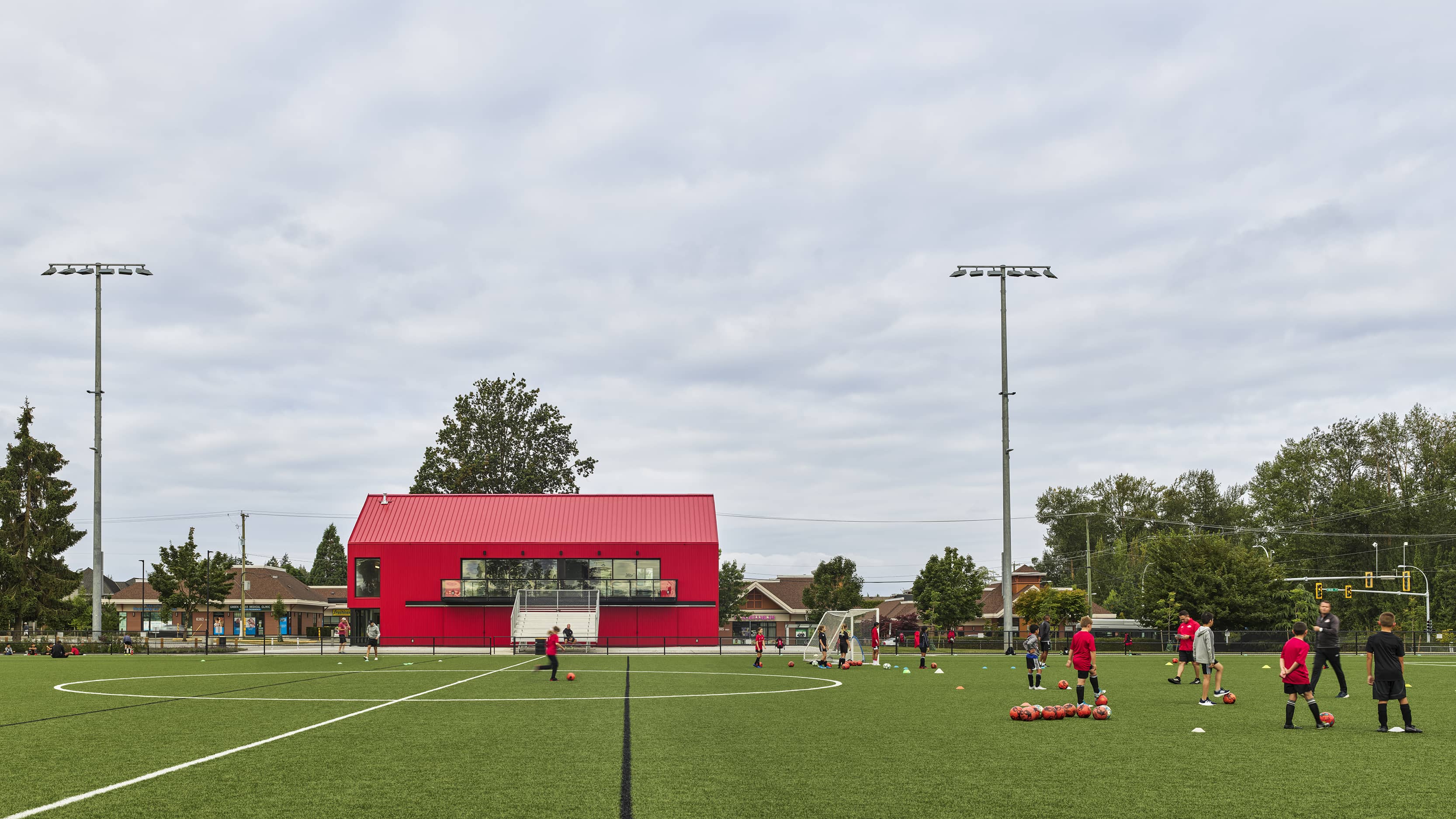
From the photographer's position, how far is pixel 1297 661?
53.4ft

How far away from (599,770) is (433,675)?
21.4 meters

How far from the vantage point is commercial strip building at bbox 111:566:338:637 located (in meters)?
101

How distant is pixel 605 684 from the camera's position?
90.2ft

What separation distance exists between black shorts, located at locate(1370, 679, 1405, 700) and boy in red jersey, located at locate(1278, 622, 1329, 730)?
37.7 inches

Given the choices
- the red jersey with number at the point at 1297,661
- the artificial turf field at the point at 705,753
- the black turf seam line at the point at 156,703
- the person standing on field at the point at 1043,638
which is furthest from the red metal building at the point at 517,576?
the red jersey with number at the point at 1297,661

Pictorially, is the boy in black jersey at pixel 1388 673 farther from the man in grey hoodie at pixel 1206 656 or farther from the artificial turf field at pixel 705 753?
the man in grey hoodie at pixel 1206 656

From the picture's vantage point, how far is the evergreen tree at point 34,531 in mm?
68625

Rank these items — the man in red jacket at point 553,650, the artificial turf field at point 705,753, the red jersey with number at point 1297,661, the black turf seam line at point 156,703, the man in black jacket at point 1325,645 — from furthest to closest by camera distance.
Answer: the man in red jacket at point 553,650
the man in black jacket at point 1325,645
the black turf seam line at point 156,703
the red jersey with number at point 1297,661
the artificial turf field at point 705,753

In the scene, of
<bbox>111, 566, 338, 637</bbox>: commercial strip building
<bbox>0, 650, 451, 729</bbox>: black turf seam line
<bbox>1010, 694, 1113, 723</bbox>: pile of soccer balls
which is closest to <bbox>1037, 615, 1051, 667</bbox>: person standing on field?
<bbox>1010, 694, 1113, 723</bbox>: pile of soccer balls

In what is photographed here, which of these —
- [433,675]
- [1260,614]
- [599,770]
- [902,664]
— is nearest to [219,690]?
[433,675]

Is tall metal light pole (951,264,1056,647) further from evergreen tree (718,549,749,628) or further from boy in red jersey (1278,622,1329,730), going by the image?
evergreen tree (718,549,749,628)

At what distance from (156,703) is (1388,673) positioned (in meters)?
21.1

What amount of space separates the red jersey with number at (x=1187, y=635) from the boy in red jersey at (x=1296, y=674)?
9.12 meters

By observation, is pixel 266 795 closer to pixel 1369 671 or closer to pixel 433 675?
pixel 1369 671
